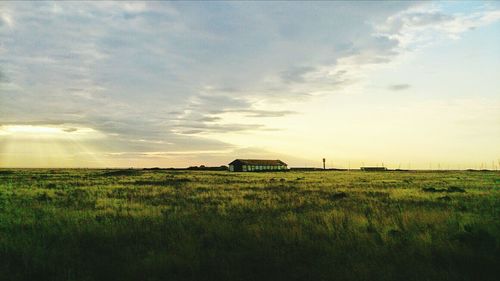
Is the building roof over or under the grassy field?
over

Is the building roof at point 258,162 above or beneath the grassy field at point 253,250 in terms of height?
above

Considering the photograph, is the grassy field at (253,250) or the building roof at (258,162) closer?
the grassy field at (253,250)

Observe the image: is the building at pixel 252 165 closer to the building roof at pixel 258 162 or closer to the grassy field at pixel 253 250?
the building roof at pixel 258 162

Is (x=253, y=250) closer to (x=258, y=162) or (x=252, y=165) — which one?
(x=252, y=165)

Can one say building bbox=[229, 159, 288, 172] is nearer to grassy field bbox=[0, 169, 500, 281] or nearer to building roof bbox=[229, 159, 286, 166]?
building roof bbox=[229, 159, 286, 166]

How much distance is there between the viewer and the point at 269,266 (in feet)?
24.1

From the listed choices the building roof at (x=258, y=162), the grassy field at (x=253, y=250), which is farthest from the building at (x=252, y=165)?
the grassy field at (x=253, y=250)

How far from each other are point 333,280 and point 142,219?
8.12 m

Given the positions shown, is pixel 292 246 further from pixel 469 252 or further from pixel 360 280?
pixel 469 252

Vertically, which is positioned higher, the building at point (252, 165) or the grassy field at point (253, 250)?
the building at point (252, 165)

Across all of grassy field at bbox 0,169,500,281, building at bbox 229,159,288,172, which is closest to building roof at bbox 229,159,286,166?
building at bbox 229,159,288,172

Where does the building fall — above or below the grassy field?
above

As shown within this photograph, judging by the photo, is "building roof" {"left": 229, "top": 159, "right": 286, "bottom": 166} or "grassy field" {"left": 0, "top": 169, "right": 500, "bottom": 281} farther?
"building roof" {"left": 229, "top": 159, "right": 286, "bottom": 166}

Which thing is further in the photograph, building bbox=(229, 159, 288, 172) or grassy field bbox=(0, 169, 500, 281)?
building bbox=(229, 159, 288, 172)
